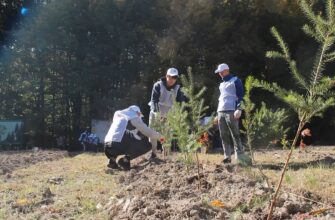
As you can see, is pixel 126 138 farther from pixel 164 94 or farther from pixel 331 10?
pixel 331 10

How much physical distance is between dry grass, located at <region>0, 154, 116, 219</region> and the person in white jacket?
35cm

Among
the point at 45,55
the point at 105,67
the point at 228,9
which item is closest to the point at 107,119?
the point at 105,67

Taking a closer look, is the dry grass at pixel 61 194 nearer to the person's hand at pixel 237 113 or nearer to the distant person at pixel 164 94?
the distant person at pixel 164 94

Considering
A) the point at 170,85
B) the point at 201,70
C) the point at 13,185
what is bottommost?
the point at 13,185

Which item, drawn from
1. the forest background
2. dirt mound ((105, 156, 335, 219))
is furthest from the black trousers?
the forest background

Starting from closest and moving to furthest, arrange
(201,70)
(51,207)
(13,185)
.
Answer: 1. (51,207)
2. (13,185)
3. (201,70)

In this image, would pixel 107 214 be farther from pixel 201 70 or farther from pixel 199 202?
pixel 201 70

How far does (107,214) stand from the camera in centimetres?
460

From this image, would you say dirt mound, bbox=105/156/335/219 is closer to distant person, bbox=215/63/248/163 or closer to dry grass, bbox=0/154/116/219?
dry grass, bbox=0/154/116/219

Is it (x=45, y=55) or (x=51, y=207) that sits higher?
(x=45, y=55)

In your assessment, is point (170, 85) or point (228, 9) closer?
point (170, 85)

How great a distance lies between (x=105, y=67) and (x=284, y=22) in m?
7.70

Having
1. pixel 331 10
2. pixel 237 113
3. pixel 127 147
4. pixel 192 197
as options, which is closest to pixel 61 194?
pixel 127 147

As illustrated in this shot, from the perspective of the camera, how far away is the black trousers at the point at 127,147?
7.93 metres
